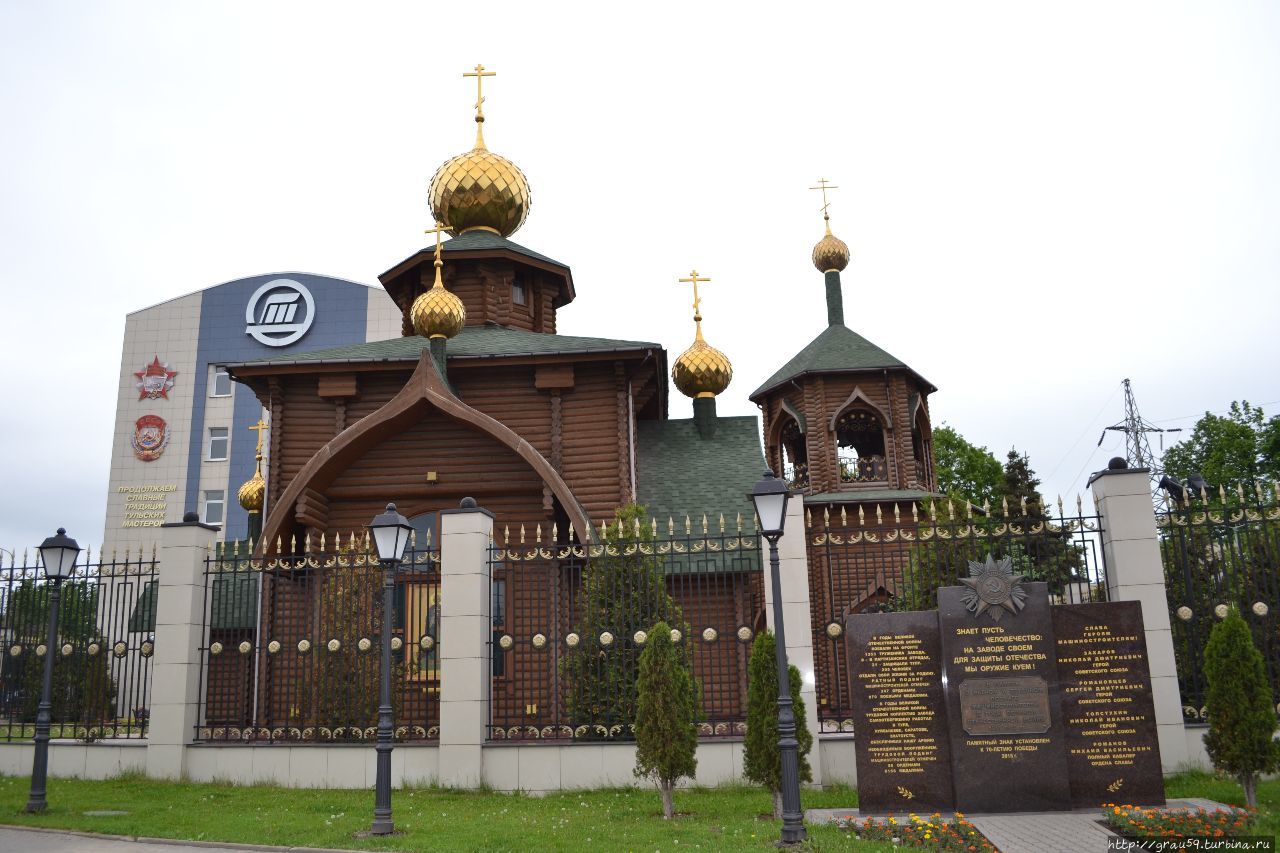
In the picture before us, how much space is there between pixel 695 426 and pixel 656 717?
1266 cm

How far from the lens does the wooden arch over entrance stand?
50.9 ft

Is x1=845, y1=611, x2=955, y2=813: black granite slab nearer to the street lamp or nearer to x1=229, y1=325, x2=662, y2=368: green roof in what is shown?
the street lamp

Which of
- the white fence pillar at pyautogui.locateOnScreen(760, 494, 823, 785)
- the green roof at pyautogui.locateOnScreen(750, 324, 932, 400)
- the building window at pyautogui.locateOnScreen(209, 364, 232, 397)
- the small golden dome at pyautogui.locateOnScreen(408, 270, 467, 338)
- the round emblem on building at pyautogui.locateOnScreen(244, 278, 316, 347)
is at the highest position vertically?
the round emblem on building at pyautogui.locateOnScreen(244, 278, 316, 347)

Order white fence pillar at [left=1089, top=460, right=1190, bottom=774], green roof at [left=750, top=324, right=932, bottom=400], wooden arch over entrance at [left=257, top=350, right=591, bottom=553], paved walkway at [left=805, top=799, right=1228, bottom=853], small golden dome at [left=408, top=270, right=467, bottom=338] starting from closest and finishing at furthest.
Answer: paved walkway at [left=805, top=799, right=1228, bottom=853] < white fence pillar at [left=1089, top=460, right=1190, bottom=774] < wooden arch over entrance at [left=257, top=350, right=591, bottom=553] < small golden dome at [left=408, top=270, right=467, bottom=338] < green roof at [left=750, top=324, right=932, bottom=400]

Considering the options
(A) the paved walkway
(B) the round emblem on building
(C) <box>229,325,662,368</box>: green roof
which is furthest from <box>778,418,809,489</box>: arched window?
(B) the round emblem on building

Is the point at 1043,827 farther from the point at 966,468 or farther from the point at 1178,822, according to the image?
the point at 966,468

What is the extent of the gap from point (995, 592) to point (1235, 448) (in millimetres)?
34881

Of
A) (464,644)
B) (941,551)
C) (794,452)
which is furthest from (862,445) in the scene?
(464,644)

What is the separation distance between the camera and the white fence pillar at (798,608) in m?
10.8

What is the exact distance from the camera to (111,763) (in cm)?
1245

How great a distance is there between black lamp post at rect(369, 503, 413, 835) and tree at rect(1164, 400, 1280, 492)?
3454cm

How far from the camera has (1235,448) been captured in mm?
38344

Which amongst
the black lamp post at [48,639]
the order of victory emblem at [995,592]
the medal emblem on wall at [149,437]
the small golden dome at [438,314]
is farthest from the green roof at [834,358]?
Result: the medal emblem on wall at [149,437]

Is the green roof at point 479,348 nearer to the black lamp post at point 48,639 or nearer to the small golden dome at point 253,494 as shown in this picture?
the black lamp post at point 48,639
